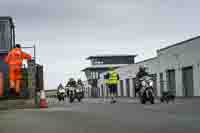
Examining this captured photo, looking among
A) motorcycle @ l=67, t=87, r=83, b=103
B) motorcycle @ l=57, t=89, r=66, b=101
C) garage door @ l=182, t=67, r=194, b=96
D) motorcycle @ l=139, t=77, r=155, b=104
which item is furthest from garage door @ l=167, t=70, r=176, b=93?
motorcycle @ l=139, t=77, r=155, b=104

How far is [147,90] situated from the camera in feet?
72.1

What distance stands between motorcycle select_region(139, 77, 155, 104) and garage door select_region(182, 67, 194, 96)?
82.8ft

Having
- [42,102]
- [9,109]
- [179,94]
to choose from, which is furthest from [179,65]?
[9,109]

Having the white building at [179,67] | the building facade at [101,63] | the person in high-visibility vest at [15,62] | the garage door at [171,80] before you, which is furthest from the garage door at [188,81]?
the building facade at [101,63]

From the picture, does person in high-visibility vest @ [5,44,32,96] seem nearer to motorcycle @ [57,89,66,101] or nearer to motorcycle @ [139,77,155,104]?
motorcycle @ [139,77,155,104]

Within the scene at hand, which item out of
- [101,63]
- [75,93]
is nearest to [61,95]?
[75,93]

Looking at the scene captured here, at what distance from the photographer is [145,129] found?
838cm

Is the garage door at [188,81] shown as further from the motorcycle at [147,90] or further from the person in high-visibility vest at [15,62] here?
the person in high-visibility vest at [15,62]

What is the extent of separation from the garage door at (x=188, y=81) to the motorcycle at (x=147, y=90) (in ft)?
82.8

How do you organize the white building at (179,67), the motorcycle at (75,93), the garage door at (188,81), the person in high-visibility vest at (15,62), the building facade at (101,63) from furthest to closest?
the building facade at (101,63), the garage door at (188,81), the white building at (179,67), the motorcycle at (75,93), the person in high-visibility vest at (15,62)

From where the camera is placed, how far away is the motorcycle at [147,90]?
863 inches

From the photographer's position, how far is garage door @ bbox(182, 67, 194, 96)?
47.3m

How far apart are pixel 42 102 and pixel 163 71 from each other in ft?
121

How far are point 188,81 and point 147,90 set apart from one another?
2700 cm
